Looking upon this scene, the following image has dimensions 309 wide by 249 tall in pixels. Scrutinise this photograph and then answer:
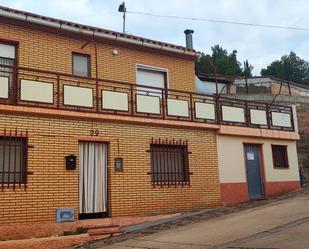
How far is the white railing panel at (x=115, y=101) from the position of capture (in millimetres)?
12891

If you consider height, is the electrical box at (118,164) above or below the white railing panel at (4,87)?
below

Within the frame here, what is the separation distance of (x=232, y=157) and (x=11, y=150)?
765 centimetres

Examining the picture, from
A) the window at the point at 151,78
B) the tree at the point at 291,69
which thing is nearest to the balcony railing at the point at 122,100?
the window at the point at 151,78

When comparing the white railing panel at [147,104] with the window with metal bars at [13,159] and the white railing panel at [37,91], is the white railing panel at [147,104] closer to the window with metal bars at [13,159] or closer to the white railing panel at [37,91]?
the white railing panel at [37,91]

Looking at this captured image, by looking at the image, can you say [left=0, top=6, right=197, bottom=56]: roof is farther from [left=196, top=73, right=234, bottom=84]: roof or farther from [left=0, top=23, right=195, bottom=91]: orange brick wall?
[left=196, top=73, right=234, bottom=84]: roof

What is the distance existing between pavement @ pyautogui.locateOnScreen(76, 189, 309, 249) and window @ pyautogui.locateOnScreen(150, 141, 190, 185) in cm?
146

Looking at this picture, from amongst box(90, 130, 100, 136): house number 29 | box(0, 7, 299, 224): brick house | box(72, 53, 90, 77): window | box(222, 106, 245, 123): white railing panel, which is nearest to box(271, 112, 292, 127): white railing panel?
box(0, 7, 299, 224): brick house

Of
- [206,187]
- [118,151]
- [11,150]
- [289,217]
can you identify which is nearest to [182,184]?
[206,187]

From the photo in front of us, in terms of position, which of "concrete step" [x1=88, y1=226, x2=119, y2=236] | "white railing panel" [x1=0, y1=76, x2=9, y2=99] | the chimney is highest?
the chimney

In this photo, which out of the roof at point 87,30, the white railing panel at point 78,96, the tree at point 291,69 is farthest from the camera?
the tree at point 291,69

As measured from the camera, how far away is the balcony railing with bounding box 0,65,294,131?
37.6ft

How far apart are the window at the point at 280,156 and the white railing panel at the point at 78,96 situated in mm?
7974

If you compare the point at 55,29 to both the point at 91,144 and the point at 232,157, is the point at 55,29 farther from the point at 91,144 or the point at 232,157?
the point at 232,157

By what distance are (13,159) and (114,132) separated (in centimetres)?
301
